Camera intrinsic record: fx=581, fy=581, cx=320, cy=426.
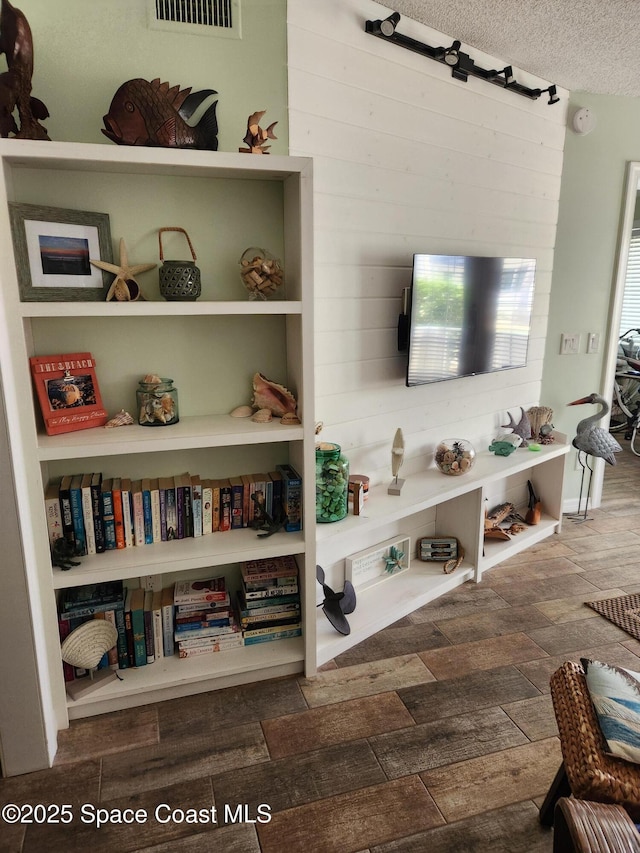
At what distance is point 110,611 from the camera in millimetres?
1935

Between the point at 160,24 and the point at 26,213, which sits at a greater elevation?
the point at 160,24

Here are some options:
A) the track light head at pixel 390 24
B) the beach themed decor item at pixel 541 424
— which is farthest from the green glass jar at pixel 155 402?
the beach themed decor item at pixel 541 424

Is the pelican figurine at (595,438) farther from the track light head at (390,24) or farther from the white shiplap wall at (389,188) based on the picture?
the track light head at (390,24)

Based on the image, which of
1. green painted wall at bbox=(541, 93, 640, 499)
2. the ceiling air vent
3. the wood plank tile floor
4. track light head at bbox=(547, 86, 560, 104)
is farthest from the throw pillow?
track light head at bbox=(547, 86, 560, 104)

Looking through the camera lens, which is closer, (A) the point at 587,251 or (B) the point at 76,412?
(B) the point at 76,412

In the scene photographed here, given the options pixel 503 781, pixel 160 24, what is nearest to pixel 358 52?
pixel 160 24

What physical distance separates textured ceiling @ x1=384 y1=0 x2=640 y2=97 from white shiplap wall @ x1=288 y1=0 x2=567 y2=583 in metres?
0.08

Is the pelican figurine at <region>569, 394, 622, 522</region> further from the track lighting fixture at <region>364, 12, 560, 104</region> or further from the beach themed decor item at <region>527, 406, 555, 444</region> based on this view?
the track lighting fixture at <region>364, 12, 560, 104</region>

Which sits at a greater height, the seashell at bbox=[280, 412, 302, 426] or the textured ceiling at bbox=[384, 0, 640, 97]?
the textured ceiling at bbox=[384, 0, 640, 97]

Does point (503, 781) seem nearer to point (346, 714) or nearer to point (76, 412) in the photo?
point (346, 714)

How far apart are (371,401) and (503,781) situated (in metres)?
1.44

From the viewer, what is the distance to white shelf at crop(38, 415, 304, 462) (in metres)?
1.70

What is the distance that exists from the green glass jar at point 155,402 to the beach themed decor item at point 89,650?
26.8 inches

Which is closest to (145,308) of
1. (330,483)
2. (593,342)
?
(330,483)
